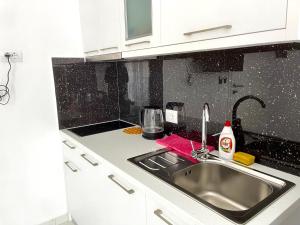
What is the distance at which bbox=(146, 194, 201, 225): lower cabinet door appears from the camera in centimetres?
78

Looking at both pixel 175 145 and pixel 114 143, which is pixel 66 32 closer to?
pixel 114 143

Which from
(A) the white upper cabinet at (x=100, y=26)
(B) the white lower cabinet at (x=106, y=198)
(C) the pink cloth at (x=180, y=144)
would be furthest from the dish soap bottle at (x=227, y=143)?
(A) the white upper cabinet at (x=100, y=26)

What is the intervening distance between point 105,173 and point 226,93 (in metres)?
0.78

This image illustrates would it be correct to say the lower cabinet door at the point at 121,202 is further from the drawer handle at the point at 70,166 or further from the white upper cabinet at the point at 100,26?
the white upper cabinet at the point at 100,26

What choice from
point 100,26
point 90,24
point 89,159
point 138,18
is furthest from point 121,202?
point 90,24

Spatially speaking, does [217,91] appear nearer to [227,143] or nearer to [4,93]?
[227,143]

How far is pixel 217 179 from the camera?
1163 mm

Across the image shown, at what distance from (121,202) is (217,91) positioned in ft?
2.52

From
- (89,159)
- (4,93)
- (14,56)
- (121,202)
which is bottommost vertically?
(121,202)

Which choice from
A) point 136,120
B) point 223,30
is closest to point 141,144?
point 136,120

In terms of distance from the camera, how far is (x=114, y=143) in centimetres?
150

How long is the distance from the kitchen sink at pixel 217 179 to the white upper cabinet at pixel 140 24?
0.60 m

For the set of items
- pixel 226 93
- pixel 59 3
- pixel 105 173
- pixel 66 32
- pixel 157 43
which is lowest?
pixel 105 173

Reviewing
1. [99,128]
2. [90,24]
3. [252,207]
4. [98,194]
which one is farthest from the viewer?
[99,128]
